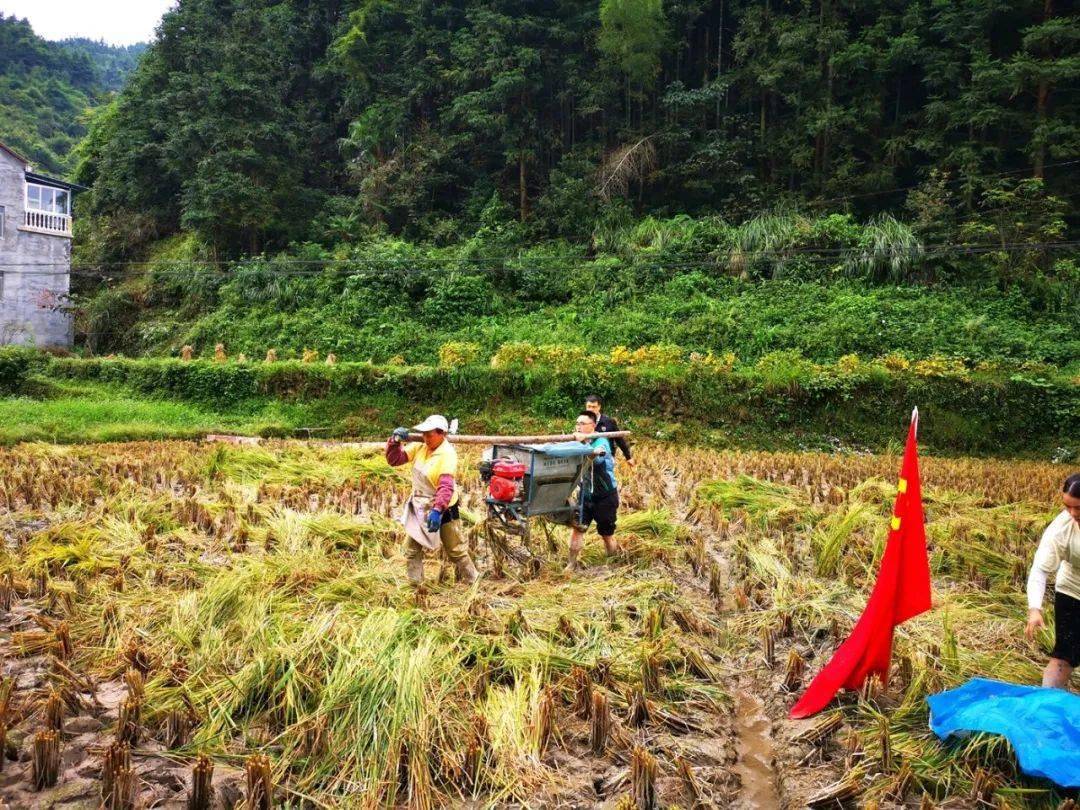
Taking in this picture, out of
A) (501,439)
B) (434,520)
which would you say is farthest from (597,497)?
(434,520)

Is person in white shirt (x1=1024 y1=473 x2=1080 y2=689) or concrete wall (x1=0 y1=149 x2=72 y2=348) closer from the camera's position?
person in white shirt (x1=1024 y1=473 x2=1080 y2=689)

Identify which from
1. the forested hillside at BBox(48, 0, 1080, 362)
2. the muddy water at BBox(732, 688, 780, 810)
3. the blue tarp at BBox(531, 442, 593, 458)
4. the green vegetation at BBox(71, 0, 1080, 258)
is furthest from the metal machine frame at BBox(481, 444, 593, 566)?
the green vegetation at BBox(71, 0, 1080, 258)

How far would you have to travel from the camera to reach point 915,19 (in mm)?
21672

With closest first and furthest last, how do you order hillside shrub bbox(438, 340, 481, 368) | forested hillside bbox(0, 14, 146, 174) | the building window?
hillside shrub bbox(438, 340, 481, 368), the building window, forested hillside bbox(0, 14, 146, 174)

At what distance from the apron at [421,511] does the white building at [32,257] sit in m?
23.2

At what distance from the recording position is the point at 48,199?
24.8 meters

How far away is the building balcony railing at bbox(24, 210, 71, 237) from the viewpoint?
23.6 metres

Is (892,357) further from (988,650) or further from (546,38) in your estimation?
(546,38)

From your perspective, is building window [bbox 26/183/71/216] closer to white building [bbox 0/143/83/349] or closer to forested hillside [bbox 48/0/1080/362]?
white building [bbox 0/143/83/349]

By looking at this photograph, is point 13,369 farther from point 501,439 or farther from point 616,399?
point 501,439

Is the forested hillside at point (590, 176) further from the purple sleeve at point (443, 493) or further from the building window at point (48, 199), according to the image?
the purple sleeve at point (443, 493)

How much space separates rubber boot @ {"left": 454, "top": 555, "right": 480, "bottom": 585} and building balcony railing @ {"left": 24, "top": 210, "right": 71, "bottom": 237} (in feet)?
82.1

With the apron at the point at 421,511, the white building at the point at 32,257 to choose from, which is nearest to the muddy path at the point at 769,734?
the apron at the point at 421,511

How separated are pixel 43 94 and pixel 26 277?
3144 centimetres
